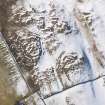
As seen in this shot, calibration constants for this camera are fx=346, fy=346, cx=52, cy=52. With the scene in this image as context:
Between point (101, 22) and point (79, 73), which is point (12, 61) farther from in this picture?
point (101, 22)

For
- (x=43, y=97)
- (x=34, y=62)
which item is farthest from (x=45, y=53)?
(x=43, y=97)

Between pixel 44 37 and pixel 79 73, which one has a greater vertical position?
pixel 44 37

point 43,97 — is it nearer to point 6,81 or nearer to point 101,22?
point 6,81

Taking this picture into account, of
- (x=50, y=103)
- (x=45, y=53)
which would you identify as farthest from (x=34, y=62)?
(x=50, y=103)

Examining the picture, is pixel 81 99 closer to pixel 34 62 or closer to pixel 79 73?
pixel 79 73

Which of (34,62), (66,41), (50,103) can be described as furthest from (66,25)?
(50,103)

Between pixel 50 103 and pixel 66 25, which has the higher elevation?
pixel 66 25

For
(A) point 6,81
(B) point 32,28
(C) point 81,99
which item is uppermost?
(B) point 32,28
